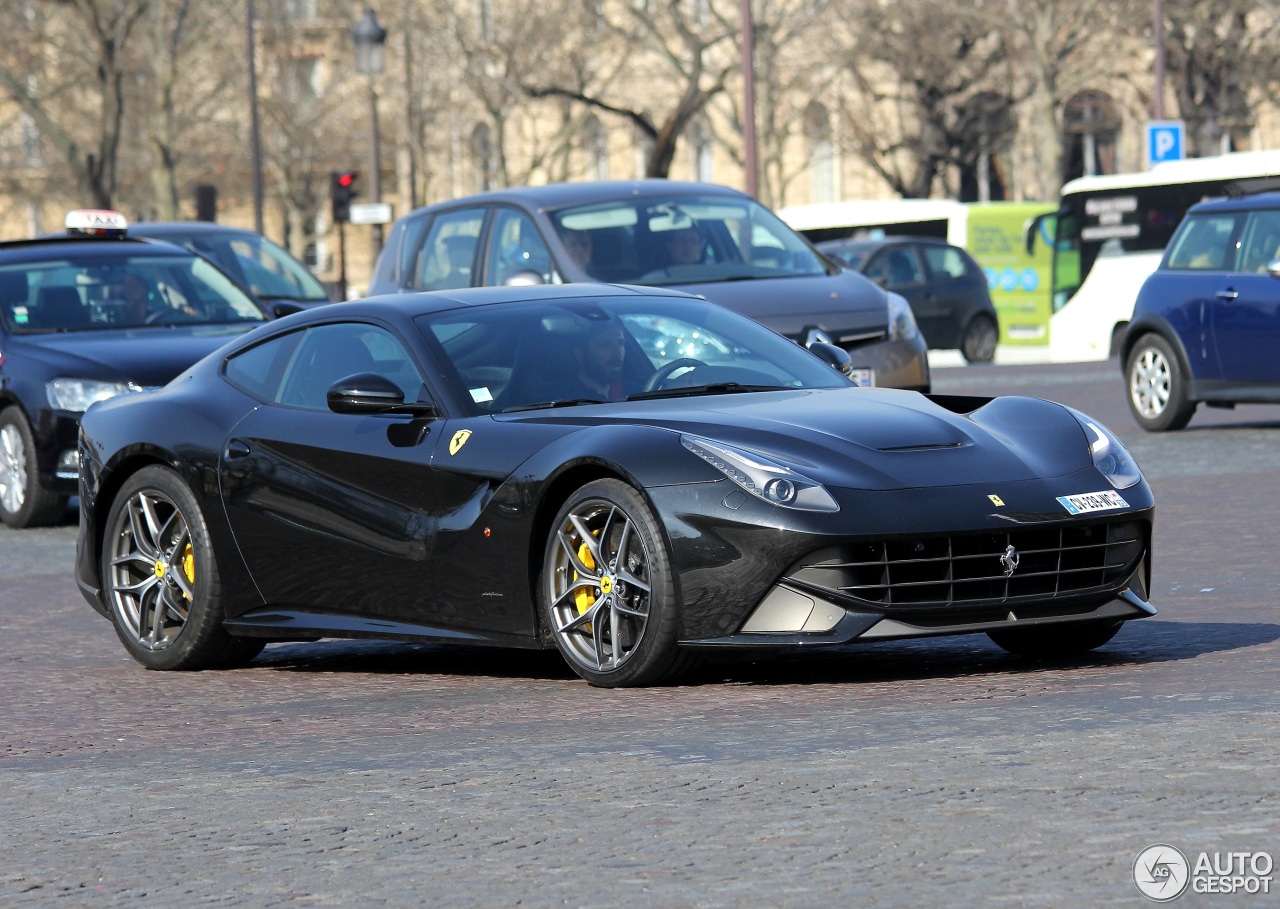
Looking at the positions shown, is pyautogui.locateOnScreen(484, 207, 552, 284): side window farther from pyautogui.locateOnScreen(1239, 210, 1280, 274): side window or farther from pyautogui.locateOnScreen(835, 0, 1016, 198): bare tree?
pyautogui.locateOnScreen(835, 0, 1016, 198): bare tree

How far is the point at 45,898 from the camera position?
5.03 metres

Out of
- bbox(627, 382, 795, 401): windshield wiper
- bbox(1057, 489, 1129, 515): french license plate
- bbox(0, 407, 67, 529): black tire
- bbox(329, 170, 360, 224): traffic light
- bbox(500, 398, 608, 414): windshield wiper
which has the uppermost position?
bbox(329, 170, 360, 224): traffic light

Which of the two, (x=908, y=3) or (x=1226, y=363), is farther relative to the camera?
(x=908, y=3)

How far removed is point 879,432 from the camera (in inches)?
296

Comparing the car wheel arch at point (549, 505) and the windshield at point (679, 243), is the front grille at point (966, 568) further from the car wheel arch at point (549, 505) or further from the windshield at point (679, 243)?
the windshield at point (679, 243)

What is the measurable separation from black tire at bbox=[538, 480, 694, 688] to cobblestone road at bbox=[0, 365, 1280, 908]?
5.7 inches

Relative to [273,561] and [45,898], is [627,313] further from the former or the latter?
[45,898]

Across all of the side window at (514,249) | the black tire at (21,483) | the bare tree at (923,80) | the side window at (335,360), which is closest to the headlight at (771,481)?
the side window at (335,360)

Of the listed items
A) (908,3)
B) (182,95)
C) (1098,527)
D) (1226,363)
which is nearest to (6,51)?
(182,95)

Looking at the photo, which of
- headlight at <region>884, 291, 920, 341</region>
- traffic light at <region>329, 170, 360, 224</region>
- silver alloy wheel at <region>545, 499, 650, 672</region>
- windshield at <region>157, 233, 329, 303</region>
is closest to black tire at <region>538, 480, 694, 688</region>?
silver alloy wheel at <region>545, 499, 650, 672</region>

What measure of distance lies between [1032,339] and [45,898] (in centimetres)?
3323

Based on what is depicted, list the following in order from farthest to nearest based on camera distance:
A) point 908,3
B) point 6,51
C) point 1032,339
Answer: point 908,3
point 6,51
point 1032,339

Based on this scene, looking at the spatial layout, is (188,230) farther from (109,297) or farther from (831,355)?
(831,355)

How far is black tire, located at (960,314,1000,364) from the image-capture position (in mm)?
33844
